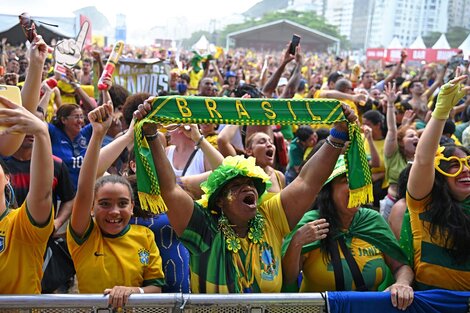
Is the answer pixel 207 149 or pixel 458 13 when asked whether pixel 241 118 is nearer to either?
pixel 207 149

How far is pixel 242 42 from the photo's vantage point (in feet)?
227

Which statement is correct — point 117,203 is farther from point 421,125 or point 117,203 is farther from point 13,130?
point 421,125

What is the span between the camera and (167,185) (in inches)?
105

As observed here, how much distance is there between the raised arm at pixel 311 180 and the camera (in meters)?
2.81

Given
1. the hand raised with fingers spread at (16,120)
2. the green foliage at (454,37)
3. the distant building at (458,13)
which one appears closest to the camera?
the hand raised with fingers spread at (16,120)

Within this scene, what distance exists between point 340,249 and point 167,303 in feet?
3.35

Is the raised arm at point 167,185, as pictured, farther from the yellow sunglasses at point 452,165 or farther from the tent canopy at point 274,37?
the tent canopy at point 274,37

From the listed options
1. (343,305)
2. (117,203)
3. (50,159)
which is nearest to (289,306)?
(343,305)

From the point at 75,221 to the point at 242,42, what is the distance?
68.0 meters

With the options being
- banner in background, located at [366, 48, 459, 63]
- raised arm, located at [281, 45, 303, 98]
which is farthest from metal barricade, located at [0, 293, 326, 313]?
banner in background, located at [366, 48, 459, 63]

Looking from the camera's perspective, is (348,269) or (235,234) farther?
(348,269)

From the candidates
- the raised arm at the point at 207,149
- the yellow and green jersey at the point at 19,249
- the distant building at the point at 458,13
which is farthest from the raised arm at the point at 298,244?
the distant building at the point at 458,13

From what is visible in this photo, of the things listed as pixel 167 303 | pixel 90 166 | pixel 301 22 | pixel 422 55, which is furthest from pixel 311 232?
pixel 301 22

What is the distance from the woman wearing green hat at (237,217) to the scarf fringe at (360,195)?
21 cm
